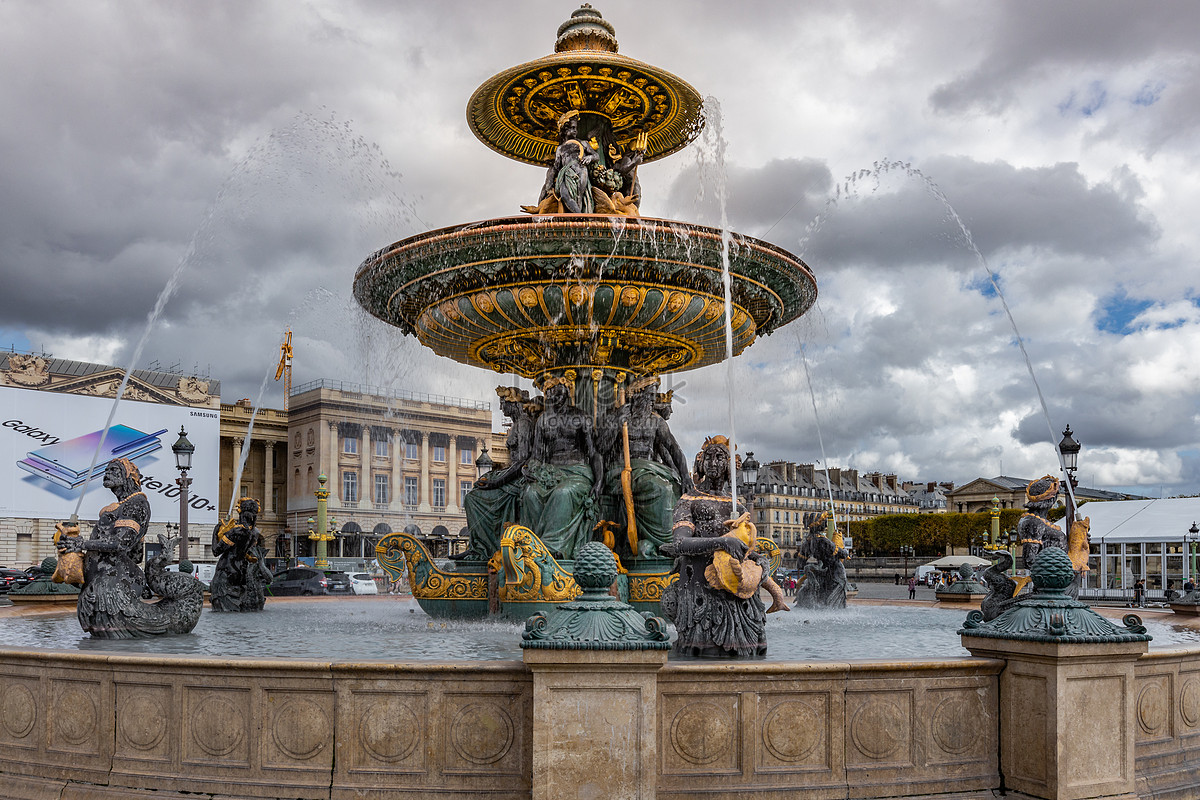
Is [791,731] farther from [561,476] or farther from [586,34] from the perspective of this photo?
[586,34]

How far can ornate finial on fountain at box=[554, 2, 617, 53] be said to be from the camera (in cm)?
1059

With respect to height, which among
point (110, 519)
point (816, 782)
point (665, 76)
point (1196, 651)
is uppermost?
point (665, 76)

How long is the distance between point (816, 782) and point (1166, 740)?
184cm

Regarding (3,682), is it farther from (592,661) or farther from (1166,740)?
(1166,740)

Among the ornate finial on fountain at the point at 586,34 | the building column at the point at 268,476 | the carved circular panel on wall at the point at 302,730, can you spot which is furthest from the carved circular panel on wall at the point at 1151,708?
the building column at the point at 268,476

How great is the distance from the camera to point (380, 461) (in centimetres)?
8619

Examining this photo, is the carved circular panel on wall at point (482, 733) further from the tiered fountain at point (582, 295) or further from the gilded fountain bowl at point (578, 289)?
the gilded fountain bowl at point (578, 289)

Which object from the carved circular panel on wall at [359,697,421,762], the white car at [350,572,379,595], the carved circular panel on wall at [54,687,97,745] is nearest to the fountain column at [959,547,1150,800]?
the carved circular panel on wall at [359,697,421,762]

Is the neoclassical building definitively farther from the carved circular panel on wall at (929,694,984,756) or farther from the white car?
the carved circular panel on wall at (929,694,984,756)

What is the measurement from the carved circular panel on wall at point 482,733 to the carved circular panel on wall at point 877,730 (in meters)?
1.47

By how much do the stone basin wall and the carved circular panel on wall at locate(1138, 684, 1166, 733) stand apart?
0.93ft

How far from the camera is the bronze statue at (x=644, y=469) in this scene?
9469mm

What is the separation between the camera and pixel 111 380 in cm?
6969

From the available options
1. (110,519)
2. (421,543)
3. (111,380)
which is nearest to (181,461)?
(421,543)
